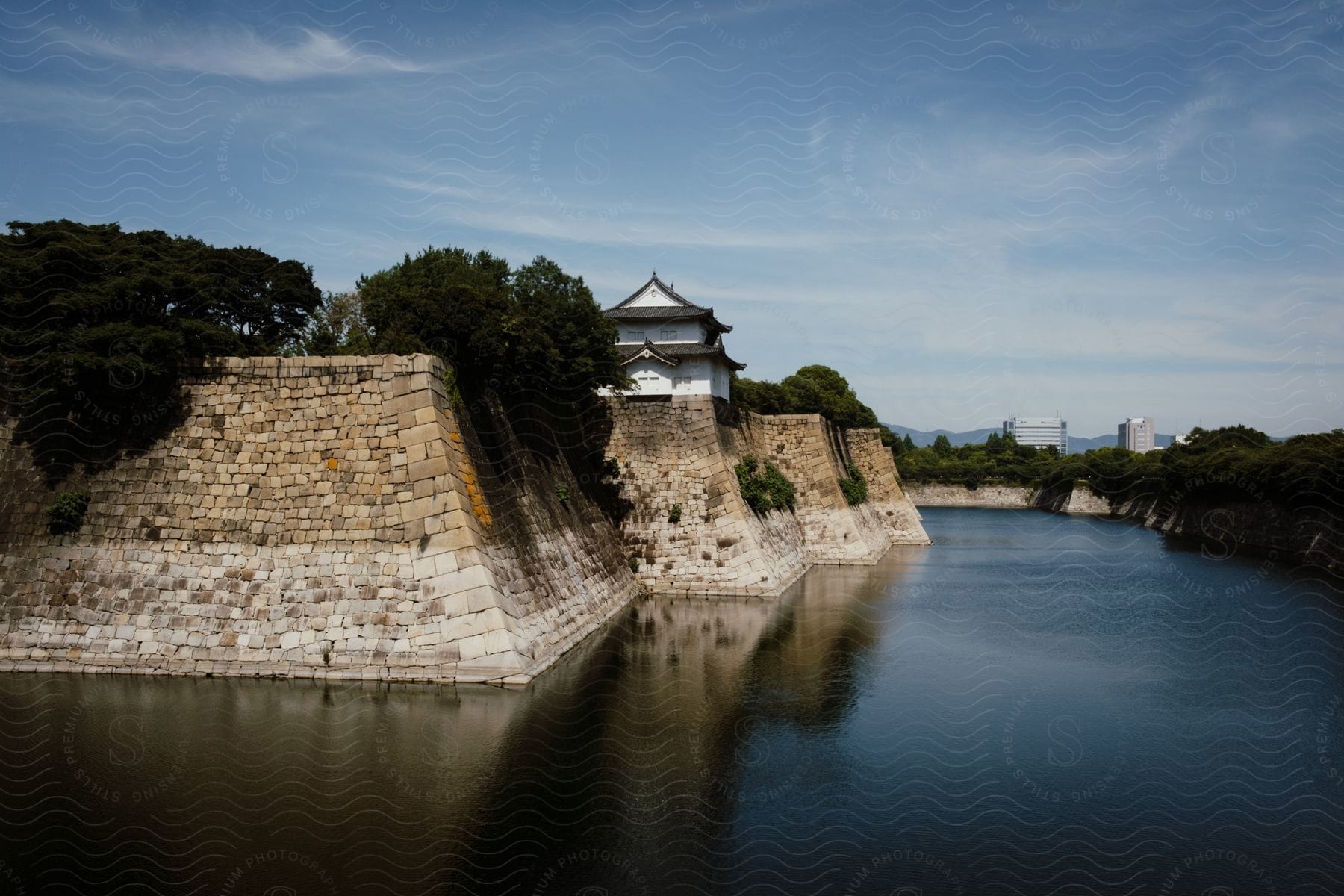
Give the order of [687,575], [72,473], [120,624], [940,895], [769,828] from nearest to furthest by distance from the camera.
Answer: [940,895] → [769,828] → [120,624] → [72,473] → [687,575]

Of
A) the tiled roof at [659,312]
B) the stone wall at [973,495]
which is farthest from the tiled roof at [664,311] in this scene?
the stone wall at [973,495]

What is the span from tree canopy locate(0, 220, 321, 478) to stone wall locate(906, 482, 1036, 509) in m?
83.8

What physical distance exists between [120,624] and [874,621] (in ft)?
55.9

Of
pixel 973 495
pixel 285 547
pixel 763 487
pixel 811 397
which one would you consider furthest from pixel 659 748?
pixel 973 495

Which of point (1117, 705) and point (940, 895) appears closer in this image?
point (940, 895)

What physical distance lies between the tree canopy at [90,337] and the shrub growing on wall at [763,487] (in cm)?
1627

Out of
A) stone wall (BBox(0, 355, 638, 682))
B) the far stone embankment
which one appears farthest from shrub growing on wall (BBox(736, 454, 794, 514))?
the far stone embankment

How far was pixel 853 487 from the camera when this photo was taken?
42.5 metres

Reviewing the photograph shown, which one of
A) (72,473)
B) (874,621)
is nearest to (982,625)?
(874,621)

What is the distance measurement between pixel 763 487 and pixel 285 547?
1817 cm

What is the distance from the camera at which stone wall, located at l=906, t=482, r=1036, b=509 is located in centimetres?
9488

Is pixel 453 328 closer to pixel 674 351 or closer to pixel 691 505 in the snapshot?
pixel 691 505

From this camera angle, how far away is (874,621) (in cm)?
2327

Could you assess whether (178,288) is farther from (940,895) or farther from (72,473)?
(940,895)
